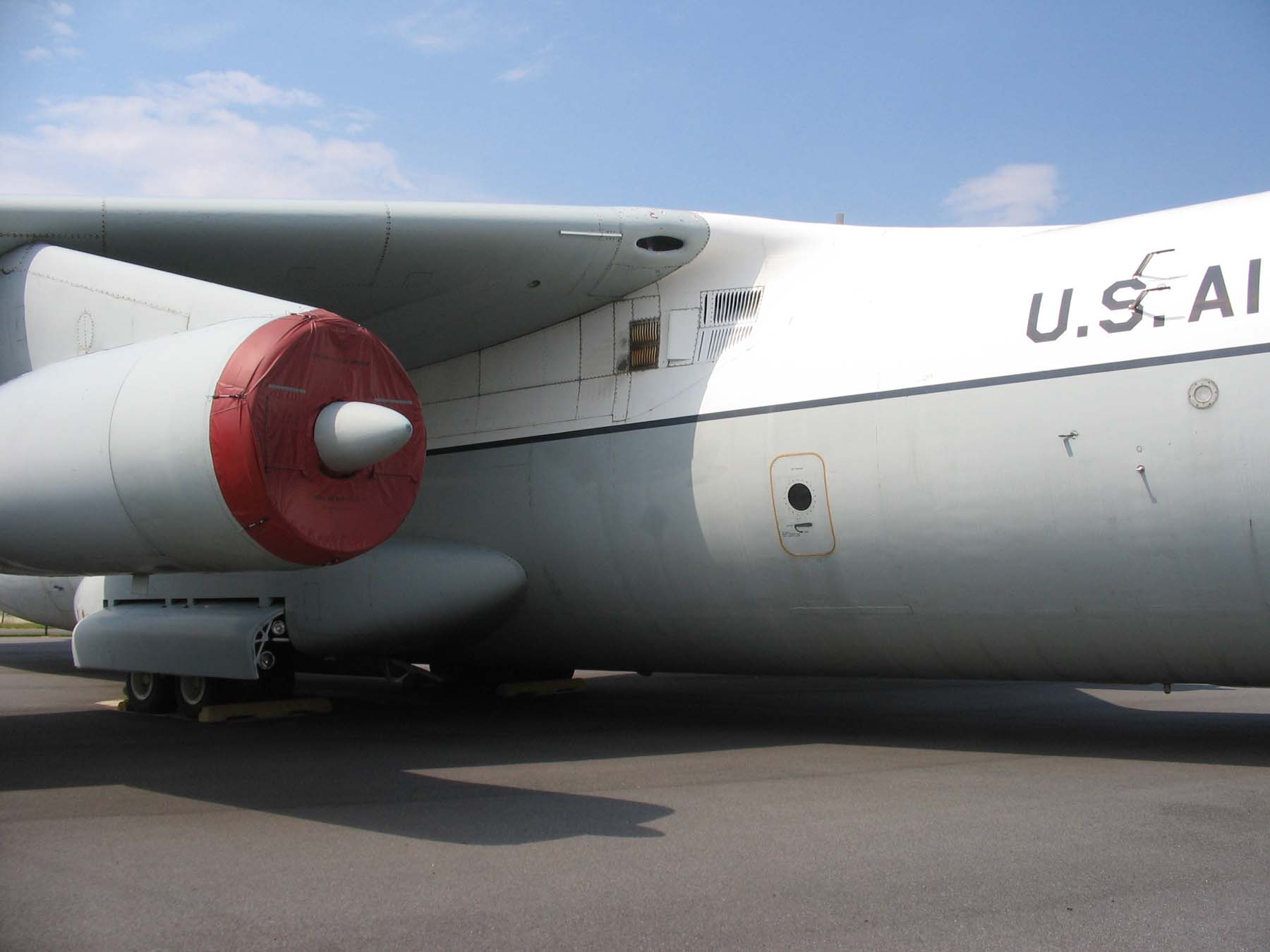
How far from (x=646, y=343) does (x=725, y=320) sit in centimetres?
64

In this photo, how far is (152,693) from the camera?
950cm

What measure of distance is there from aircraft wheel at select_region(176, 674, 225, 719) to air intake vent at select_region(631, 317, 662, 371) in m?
4.17

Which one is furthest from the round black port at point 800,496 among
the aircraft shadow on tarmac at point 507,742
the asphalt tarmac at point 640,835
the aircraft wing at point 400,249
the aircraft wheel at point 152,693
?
the aircraft wheel at point 152,693

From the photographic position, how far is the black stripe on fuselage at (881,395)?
5922 millimetres

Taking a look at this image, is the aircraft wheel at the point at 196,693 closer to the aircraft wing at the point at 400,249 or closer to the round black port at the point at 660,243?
the aircraft wing at the point at 400,249

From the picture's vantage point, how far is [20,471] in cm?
596

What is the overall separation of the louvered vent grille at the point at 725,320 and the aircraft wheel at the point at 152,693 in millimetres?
5278

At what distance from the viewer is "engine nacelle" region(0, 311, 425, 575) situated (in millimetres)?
5148

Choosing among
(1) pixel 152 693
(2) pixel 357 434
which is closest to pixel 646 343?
(2) pixel 357 434

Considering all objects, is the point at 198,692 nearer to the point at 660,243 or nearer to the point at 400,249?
the point at 400,249

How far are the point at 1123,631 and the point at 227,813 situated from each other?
482 cm

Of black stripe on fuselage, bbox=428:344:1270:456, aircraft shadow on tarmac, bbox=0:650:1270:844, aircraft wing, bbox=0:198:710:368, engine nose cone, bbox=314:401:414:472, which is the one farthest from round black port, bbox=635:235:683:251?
aircraft shadow on tarmac, bbox=0:650:1270:844

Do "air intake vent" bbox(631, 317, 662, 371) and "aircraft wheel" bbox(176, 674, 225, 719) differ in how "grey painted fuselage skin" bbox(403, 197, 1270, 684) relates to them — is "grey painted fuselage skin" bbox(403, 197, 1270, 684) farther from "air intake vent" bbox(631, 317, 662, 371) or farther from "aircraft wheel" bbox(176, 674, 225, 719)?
"aircraft wheel" bbox(176, 674, 225, 719)

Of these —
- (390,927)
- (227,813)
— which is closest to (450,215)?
(227,813)
